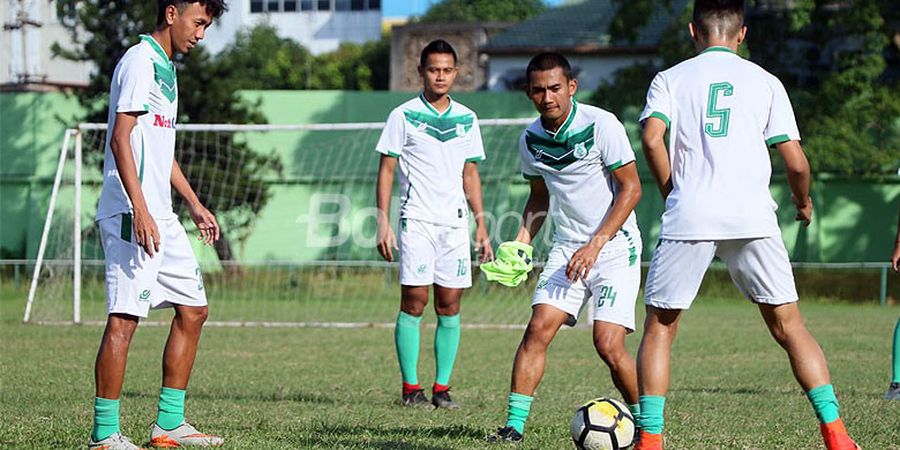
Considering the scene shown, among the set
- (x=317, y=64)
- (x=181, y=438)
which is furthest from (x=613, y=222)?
(x=317, y=64)

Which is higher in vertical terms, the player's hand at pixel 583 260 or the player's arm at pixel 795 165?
the player's arm at pixel 795 165

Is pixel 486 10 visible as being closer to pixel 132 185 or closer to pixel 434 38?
pixel 434 38

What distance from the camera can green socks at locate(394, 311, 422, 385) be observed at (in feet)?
26.7

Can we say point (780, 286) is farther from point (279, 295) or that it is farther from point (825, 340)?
point (279, 295)

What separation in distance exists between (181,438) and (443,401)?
2.42m

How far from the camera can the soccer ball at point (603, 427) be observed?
18.1 ft

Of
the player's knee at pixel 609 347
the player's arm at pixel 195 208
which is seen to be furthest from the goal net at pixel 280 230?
the player's arm at pixel 195 208

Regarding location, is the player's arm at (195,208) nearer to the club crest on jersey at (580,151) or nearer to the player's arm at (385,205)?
the club crest on jersey at (580,151)

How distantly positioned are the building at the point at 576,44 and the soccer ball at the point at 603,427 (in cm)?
2481

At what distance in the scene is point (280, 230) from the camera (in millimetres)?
22656

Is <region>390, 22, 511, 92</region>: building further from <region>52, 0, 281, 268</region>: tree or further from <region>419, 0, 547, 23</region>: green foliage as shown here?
<region>419, 0, 547, 23</region>: green foliage

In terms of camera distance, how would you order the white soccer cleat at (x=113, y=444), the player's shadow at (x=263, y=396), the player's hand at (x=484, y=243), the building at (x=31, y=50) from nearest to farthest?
the white soccer cleat at (x=113, y=444) → the player's shadow at (x=263, y=396) → the player's hand at (x=484, y=243) → the building at (x=31, y=50)

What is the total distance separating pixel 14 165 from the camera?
83.0ft

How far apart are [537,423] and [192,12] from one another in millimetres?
2996
